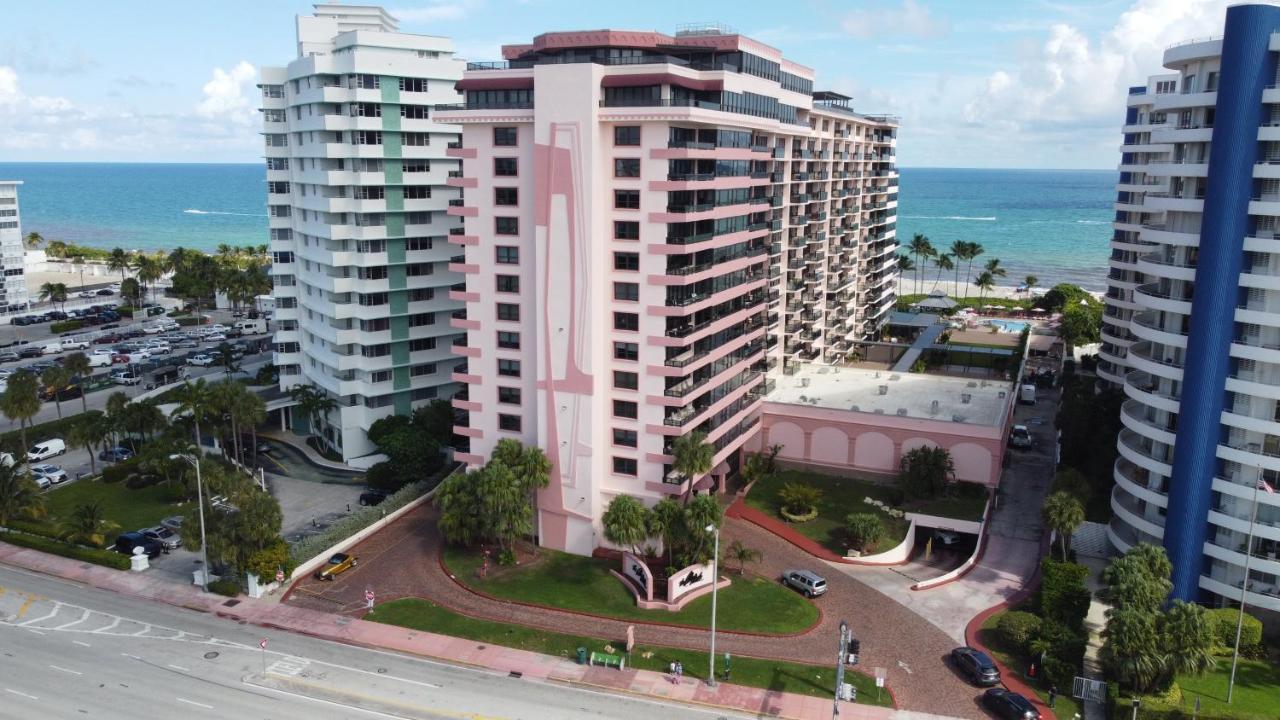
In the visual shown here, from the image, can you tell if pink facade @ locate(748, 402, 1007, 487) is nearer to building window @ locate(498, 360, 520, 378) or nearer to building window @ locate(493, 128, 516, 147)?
building window @ locate(498, 360, 520, 378)

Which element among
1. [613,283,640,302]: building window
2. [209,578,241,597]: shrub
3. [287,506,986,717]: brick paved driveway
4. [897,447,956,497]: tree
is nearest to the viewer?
[287,506,986,717]: brick paved driveway

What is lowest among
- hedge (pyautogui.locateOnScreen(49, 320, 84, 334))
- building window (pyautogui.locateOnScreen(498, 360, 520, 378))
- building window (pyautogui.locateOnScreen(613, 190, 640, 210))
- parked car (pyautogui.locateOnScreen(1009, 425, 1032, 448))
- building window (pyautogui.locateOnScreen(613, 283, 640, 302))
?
parked car (pyautogui.locateOnScreen(1009, 425, 1032, 448))

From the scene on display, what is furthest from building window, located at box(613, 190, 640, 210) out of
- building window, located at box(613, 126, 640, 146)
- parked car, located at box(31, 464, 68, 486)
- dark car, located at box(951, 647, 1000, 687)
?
parked car, located at box(31, 464, 68, 486)

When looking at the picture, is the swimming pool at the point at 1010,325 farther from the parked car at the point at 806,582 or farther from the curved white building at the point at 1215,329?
the parked car at the point at 806,582

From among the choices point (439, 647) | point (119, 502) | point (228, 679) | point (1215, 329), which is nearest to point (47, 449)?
point (119, 502)

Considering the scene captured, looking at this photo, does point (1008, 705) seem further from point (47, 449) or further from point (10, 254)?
point (10, 254)

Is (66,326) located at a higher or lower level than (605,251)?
lower
